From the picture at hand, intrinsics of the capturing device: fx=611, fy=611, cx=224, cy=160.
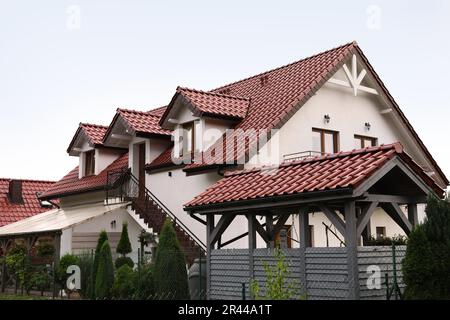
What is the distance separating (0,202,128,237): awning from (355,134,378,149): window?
32.5 feet

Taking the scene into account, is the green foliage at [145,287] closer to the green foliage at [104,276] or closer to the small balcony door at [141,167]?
the green foliage at [104,276]

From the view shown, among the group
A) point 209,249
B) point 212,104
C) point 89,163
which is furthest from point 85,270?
point 89,163

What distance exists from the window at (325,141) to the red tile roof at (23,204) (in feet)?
65.5

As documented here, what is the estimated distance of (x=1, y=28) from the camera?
13.4 meters

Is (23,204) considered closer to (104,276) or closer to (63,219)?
(63,219)

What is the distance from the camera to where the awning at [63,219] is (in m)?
24.9

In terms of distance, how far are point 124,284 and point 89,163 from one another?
43.3 feet

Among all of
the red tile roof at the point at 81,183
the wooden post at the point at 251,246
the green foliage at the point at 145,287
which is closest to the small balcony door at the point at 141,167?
the red tile roof at the point at 81,183

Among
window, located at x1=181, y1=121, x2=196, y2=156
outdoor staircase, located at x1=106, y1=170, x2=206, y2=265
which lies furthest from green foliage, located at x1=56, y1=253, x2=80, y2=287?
window, located at x1=181, y1=121, x2=196, y2=156

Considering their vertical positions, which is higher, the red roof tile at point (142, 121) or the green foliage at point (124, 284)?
the red roof tile at point (142, 121)

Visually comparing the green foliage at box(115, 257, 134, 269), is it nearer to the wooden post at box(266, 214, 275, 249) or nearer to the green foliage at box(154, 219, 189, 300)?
the green foliage at box(154, 219, 189, 300)

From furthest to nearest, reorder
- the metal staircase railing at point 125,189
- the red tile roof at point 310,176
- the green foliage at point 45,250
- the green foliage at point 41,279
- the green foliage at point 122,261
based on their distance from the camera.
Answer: the green foliage at point 45,250
the metal staircase railing at point 125,189
the green foliage at point 41,279
the green foliage at point 122,261
the red tile roof at point 310,176

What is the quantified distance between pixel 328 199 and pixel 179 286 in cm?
576
